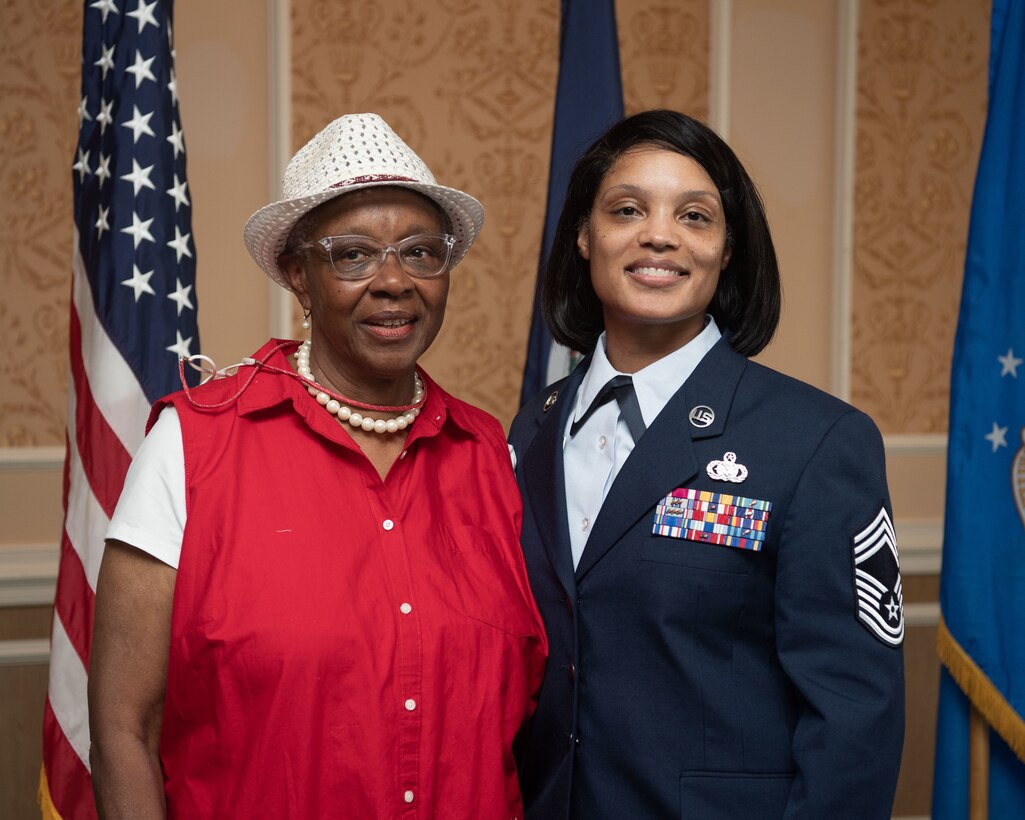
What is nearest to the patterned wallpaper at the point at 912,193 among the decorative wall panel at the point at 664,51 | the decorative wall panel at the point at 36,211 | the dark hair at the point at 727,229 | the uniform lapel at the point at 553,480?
the decorative wall panel at the point at 664,51

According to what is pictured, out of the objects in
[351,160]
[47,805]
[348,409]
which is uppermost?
[351,160]

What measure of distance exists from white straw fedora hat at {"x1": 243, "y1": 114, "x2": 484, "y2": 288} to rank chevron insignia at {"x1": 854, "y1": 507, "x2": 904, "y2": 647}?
2.48 ft

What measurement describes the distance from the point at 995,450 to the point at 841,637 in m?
1.01

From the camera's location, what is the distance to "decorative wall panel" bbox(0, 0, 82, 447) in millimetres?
2947

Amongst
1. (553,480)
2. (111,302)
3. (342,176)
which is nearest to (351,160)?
(342,176)

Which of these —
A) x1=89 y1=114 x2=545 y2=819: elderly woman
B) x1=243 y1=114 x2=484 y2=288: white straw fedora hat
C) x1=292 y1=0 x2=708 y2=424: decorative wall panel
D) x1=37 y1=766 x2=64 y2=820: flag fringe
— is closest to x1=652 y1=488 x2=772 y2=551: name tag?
x1=89 y1=114 x2=545 y2=819: elderly woman

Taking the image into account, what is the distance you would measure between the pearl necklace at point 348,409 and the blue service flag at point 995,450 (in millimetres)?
1254

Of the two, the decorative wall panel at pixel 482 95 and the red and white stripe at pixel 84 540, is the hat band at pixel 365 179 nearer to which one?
the red and white stripe at pixel 84 540

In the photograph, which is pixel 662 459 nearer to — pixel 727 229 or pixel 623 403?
pixel 623 403

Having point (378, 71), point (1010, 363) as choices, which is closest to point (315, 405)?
point (1010, 363)

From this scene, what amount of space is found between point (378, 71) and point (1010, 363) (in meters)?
1.88

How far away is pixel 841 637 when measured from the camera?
58.2 inches

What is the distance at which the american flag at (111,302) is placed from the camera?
6.98ft

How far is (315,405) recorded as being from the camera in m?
Result: 1.62
